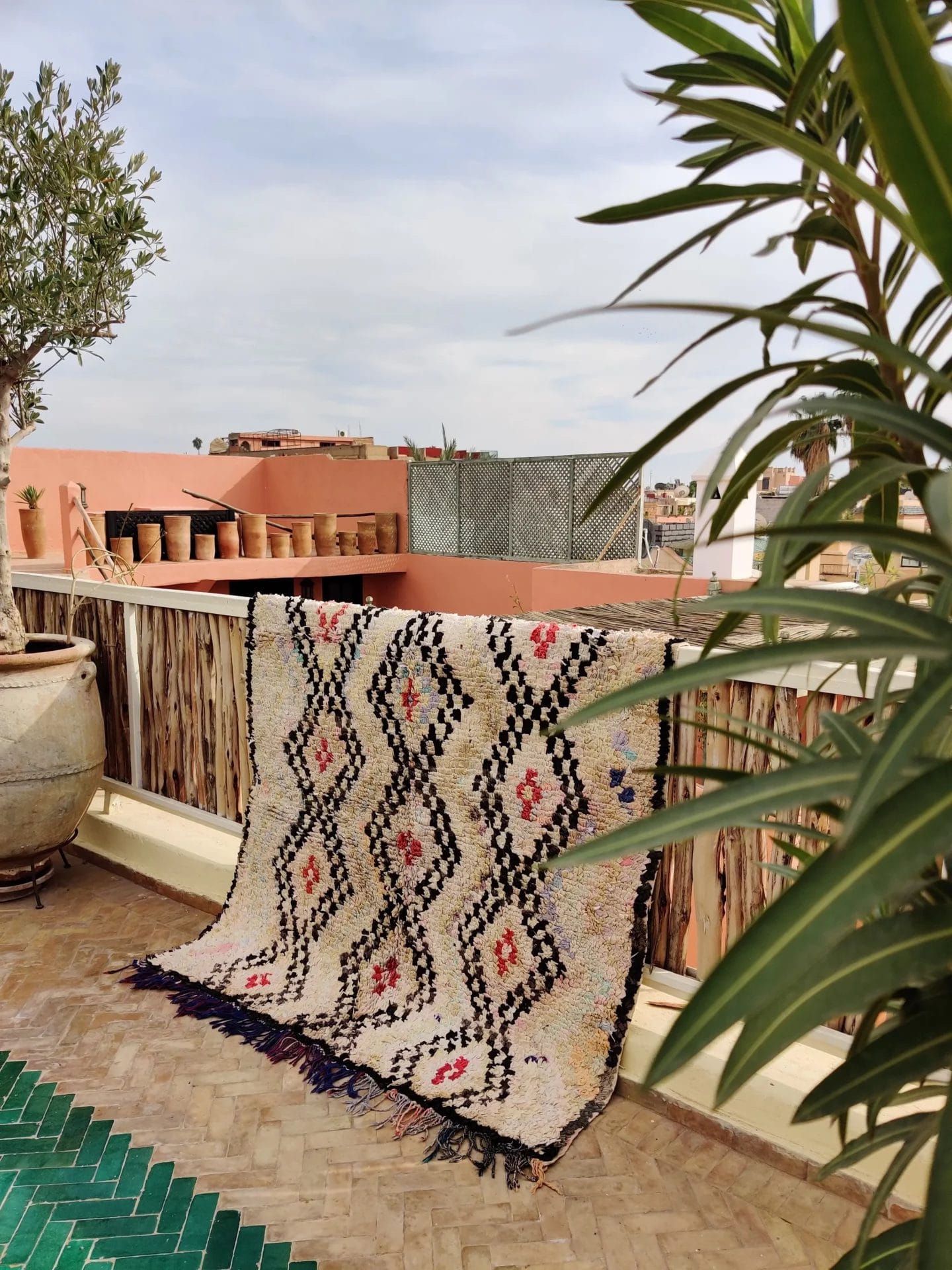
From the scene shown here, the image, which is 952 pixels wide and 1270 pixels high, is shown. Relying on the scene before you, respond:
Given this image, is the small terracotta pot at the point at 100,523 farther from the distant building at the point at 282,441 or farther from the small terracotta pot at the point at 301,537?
the distant building at the point at 282,441

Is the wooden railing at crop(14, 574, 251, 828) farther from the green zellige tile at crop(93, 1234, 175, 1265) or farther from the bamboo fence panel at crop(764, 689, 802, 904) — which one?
the bamboo fence panel at crop(764, 689, 802, 904)

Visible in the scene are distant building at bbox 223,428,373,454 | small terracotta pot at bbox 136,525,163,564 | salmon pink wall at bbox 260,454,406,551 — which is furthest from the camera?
distant building at bbox 223,428,373,454

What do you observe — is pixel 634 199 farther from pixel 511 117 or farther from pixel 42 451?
pixel 42 451

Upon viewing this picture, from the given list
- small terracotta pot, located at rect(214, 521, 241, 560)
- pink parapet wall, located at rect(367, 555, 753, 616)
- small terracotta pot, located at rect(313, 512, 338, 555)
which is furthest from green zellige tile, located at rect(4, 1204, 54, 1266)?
small terracotta pot, located at rect(313, 512, 338, 555)

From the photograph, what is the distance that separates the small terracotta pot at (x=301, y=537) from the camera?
12.2 meters

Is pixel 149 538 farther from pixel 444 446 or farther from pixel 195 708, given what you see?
pixel 444 446

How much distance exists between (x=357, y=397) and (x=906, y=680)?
34.5m

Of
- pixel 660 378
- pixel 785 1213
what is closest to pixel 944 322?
pixel 660 378

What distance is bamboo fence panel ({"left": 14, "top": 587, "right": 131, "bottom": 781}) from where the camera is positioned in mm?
3836

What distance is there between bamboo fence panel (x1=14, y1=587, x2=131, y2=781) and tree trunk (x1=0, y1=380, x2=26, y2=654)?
29cm

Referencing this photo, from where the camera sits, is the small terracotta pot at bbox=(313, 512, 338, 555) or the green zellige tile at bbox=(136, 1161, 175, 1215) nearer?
the green zellige tile at bbox=(136, 1161, 175, 1215)

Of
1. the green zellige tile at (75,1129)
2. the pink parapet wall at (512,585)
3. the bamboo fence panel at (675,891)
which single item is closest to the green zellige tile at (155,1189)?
the green zellige tile at (75,1129)

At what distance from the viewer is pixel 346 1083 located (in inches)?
92.3

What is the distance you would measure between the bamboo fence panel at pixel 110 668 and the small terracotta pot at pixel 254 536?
7.69 m
